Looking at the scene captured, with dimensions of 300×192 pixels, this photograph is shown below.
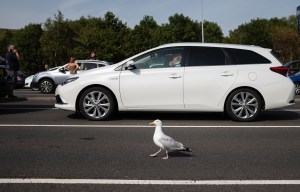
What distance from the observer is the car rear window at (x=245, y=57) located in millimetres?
9172

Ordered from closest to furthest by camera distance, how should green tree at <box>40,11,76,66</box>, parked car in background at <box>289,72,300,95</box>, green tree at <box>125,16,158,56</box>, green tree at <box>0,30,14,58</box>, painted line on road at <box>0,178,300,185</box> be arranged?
painted line on road at <box>0,178,300,185</box>
parked car in background at <box>289,72,300,95</box>
green tree at <box>40,11,76,66</box>
green tree at <box>125,16,158,56</box>
green tree at <box>0,30,14,58</box>

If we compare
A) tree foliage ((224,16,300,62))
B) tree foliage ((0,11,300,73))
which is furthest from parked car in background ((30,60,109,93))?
tree foliage ((224,16,300,62))

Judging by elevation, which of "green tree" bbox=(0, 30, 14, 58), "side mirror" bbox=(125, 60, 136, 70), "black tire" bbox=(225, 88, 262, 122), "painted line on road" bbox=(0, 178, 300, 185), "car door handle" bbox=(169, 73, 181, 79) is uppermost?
"green tree" bbox=(0, 30, 14, 58)

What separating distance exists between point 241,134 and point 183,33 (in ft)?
226

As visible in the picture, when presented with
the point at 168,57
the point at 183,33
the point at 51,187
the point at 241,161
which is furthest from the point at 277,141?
the point at 183,33

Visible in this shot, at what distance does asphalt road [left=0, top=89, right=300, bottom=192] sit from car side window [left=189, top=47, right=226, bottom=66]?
47.8 inches

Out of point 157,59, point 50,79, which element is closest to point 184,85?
point 157,59

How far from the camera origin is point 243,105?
9039mm

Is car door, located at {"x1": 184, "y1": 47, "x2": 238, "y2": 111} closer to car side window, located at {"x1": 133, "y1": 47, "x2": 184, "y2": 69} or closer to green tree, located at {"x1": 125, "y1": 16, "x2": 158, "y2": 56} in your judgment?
car side window, located at {"x1": 133, "y1": 47, "x2": 184, "y2": 69}

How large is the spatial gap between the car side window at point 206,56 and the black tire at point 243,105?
734 millimetres

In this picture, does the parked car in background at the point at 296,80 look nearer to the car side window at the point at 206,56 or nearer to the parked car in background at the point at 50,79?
the parked car in background at the point at 50,79

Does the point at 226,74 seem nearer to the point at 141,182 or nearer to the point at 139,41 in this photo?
the point at 141,182

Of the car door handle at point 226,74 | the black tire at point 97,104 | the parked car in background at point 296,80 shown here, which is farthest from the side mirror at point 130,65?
the parked car in background at point 296,80

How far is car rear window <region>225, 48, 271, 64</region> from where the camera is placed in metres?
9.17
